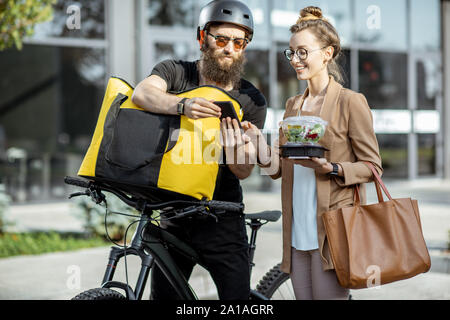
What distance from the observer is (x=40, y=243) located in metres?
6.97

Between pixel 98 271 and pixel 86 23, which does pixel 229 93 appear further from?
pixel 86 23

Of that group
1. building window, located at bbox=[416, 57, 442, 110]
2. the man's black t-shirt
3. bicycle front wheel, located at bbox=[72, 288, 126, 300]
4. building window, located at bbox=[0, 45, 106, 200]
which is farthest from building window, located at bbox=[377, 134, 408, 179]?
bicycle front wheel, located at bbox=[72, 288, 126, 300]

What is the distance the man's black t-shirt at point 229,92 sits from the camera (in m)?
2.64

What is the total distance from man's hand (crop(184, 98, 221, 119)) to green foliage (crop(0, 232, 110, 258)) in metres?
4.91

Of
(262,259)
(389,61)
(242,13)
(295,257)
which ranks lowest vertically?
(262,259)

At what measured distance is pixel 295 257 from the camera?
2.58 metres

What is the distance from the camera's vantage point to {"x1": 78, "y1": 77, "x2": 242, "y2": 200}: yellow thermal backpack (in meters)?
2.29

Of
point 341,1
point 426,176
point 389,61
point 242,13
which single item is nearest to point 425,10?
point 389,61

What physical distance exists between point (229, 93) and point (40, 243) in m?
5.16

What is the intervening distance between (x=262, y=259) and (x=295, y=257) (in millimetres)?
3583

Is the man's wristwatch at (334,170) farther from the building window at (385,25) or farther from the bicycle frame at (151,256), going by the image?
the building window at (385,25)

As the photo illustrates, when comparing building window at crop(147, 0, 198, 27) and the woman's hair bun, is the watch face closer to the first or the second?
the woman's hair bun
